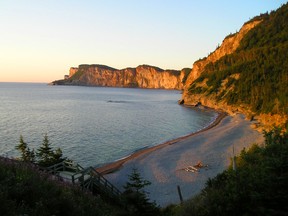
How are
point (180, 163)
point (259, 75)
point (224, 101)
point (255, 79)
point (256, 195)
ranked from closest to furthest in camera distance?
point (256, 195)
point (180, 163)
point (255, 79)
point (259, 75)
point (224, 101)

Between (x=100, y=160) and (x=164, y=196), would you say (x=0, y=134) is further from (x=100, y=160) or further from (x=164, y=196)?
(x=164, y=196)

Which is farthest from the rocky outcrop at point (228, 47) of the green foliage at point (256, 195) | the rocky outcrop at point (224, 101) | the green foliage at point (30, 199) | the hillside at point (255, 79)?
the green foliage at point (30, 199)

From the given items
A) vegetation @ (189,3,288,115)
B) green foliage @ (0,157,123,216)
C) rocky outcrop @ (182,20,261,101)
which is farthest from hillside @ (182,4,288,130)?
green foliage @ (0,157,123,216)

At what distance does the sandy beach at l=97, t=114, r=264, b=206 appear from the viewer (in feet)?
80.2

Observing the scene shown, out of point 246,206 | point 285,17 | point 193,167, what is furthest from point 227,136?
point 285,17

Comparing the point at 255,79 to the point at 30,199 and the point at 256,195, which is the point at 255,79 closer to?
the point at 256,195

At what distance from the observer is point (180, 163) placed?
3203 centimetres

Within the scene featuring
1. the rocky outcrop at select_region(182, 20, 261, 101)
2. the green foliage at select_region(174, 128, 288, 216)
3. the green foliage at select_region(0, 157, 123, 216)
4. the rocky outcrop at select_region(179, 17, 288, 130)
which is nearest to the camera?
the green foliage at select_region(0, 157, 123, 216)

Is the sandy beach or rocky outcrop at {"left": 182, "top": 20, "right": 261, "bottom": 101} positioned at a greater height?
rocky outcrop at {"left": 182, "top": 20, "right": 261, "bottom": 101}

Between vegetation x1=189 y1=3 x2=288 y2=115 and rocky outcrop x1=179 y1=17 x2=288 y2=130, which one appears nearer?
rocky outcrop x1=179 y1=17 x2=288 y2=130

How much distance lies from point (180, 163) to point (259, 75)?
6009 cm

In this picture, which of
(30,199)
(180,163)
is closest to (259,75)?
(180,163)

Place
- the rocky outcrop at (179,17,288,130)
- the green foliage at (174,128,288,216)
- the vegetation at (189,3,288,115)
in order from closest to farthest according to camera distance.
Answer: the green foliage at (174,128,288,216) < the rocky outcrop at (179,17,288,130) < the vegetation at (189,3,288,115)

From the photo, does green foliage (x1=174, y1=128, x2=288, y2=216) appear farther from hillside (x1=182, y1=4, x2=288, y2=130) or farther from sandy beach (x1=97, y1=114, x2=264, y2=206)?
hillside (x1=182, y1=4, x2=288, y2=130)
